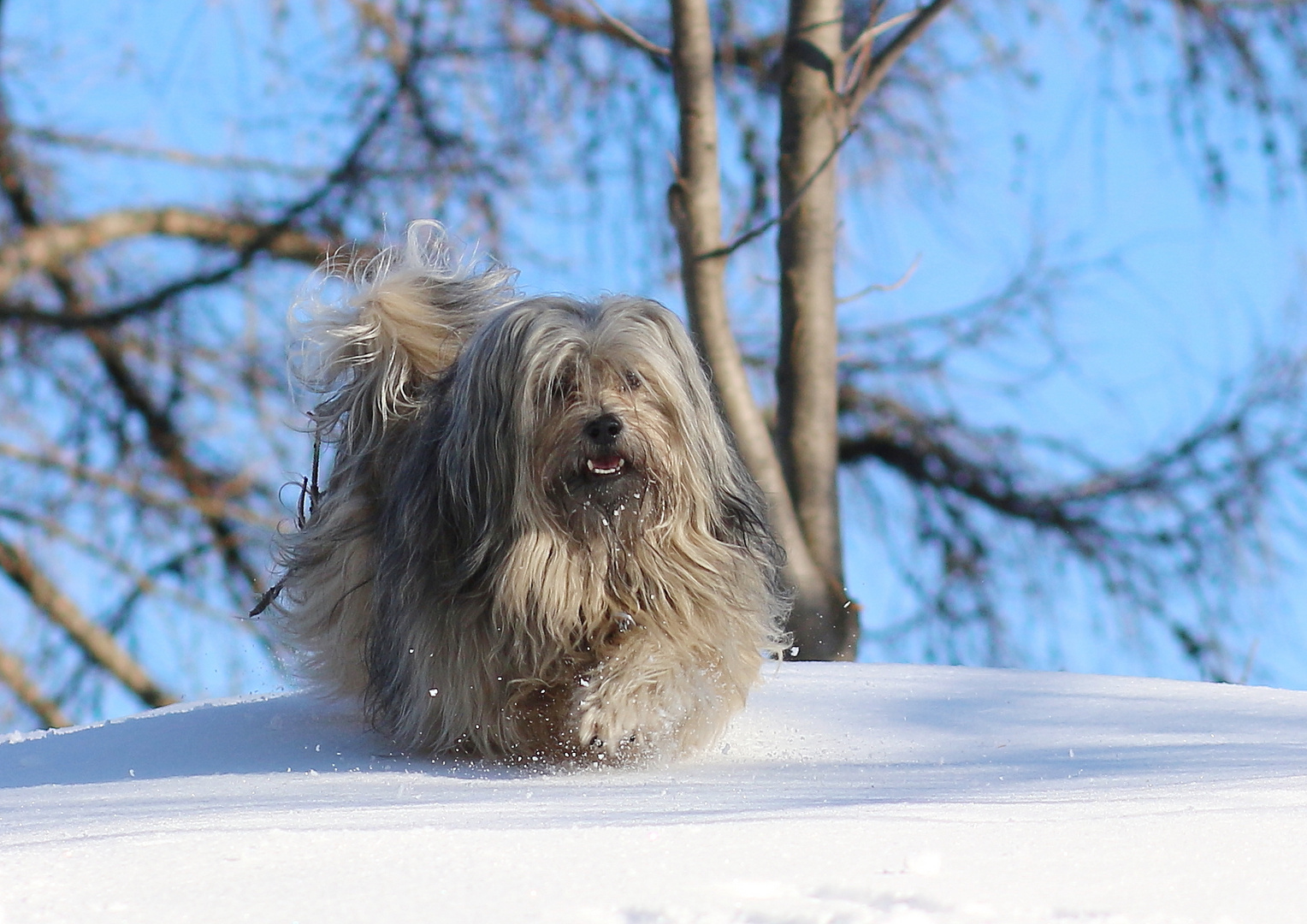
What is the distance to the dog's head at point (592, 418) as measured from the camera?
11.7 feet

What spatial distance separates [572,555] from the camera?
363 centimetres

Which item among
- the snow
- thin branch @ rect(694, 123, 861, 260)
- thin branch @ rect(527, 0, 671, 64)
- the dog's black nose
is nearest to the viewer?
the snow

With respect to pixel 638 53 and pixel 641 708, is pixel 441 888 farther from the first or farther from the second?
pixel 638 53

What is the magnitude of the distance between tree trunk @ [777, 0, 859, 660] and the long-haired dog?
3.52 metres

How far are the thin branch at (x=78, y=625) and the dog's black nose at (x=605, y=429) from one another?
698 cm

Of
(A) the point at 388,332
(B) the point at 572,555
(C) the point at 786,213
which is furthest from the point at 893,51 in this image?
(B) the point at 572,555

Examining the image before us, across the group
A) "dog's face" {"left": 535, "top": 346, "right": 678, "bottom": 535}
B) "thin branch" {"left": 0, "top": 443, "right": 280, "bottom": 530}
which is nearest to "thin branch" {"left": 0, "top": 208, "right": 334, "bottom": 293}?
"thin branch" {"left": 0, "top": 443, "right": 280, "bottom": 530}

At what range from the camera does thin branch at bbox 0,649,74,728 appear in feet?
32.0

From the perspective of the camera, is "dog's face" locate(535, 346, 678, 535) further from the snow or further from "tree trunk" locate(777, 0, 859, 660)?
"tree trunk" locate(777, 0, 859, 660)

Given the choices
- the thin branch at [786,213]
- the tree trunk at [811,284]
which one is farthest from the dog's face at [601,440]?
the tree trunk at [811,284]

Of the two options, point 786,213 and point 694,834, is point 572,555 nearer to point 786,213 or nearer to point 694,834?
point 694,834

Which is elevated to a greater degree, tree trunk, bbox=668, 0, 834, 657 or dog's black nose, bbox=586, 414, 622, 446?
tree trunk, bbox=668, 0, 834, 657

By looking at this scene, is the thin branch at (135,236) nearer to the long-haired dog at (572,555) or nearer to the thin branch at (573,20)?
the thin branch at (573,20)

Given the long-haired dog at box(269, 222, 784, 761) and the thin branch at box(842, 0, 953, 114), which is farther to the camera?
the thin branch at box(842, 0, 953, 114)
